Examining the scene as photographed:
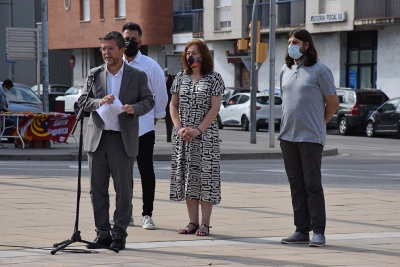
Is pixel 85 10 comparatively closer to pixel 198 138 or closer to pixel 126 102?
pixel 198 138

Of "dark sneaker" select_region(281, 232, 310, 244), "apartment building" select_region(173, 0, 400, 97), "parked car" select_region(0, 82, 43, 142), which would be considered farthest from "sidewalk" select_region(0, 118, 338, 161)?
"dark sneaker" select_region(281, 232, 310, 244)

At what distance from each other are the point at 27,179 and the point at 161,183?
7.03 feet

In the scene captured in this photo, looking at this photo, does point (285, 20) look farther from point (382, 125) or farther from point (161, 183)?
point (161, 183)

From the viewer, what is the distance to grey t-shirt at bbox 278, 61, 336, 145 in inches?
332

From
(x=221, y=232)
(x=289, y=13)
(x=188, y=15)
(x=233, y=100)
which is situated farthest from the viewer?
(x=188, y=15)

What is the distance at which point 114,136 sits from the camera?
7855 millimetres

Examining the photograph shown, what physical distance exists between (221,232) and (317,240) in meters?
1.16

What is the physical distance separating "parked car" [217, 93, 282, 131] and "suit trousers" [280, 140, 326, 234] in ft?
87.7

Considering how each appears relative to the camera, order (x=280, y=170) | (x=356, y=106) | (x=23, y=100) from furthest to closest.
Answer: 1. (x=356, y=106)
2. (x=23, y=100)
3. (x=280, y=170)

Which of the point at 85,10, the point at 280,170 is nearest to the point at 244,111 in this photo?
the point at 280,170

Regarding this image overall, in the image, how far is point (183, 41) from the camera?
1993 inches

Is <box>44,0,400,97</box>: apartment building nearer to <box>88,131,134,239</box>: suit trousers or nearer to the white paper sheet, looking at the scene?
<box>88,131,134,239</box>: suit trousers

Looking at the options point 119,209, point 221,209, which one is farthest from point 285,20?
point 119,209

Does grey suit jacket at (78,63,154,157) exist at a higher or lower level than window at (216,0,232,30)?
lower
